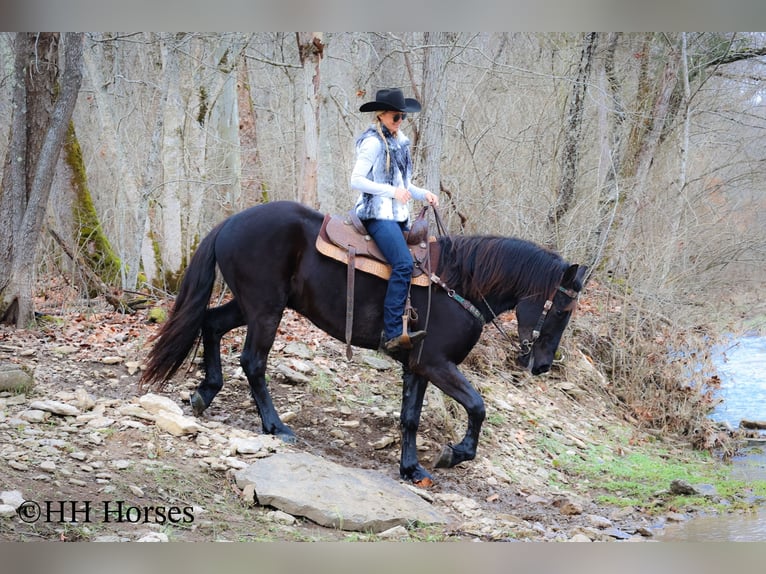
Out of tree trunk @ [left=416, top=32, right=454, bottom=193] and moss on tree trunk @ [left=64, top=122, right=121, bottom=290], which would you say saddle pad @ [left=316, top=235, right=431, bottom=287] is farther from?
moss on tree trunk @ [left=64, top=122, right=121, bottom=290]

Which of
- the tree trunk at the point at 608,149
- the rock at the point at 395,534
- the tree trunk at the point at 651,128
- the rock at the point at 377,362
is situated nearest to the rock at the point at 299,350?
the rock at the point at 377,362

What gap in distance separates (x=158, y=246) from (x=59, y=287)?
4.73ft

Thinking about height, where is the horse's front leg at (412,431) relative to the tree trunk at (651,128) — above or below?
below

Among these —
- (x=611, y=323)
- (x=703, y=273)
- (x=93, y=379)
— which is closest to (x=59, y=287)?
(x=93, y=379)

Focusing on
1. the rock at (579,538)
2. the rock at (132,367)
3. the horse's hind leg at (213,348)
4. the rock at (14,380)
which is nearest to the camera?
the rock at (579,538)

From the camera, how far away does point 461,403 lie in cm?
473

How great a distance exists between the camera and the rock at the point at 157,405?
507 centimetres

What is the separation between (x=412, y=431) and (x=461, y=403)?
0.44 metres

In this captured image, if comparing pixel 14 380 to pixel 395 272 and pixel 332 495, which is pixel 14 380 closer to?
pixel 332 495

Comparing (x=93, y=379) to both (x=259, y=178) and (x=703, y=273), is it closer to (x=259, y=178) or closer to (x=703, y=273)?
(x=259, y=178)

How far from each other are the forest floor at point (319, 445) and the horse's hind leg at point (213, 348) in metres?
0.17

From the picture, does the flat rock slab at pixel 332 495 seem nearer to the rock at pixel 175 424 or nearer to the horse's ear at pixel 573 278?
the rock at pixel 175 424

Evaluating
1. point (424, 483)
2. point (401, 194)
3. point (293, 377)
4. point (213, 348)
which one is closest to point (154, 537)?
point (213, 348)

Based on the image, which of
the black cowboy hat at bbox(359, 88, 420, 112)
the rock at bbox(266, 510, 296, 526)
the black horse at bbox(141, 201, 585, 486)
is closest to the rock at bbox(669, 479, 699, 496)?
the black horse at bbox(141, 201, 585, 486)
